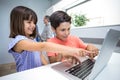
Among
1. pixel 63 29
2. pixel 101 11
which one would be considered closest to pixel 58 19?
pixel 63 29

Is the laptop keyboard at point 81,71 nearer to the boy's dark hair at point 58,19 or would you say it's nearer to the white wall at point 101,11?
the boy's dark hair at point 58,19

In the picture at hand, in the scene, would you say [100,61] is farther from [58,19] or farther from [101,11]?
[101,11]

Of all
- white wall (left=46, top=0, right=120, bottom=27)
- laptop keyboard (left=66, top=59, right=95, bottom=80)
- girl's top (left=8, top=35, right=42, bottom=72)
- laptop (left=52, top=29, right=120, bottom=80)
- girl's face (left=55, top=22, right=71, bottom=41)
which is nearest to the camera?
laptop (left=52, top=29, right=120, bottom=80)

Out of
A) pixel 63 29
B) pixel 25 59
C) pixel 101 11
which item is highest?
pixel 101 11

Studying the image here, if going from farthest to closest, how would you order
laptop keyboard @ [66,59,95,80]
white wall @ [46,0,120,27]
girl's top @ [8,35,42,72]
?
white wall @ [46,0,120,27], girl's top @ [8,35,42,72], laptop keyboard @ [66,59,95,80]

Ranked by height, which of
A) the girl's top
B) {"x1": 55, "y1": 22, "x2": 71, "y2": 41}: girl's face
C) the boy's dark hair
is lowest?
the girl's top

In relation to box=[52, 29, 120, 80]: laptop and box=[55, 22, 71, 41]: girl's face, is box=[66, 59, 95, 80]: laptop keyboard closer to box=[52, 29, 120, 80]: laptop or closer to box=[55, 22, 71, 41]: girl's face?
box=[52, 29, 120, 80]: laptop

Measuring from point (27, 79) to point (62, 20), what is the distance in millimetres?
695

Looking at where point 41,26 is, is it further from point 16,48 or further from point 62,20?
point 16,48

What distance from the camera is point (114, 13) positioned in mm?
1456

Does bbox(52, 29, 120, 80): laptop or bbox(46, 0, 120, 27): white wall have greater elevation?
bbox(46, 0, 120, 27): white wall

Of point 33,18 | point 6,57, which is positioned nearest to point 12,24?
point 33,18

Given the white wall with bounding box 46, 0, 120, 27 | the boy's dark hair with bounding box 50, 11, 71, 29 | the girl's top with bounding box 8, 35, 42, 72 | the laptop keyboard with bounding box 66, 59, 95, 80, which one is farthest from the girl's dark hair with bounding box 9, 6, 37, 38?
the white wall with bounding box 46, 0, 120, 27

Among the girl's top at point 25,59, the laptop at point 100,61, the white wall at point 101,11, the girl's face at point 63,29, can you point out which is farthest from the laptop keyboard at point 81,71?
the white wall at point 101,11
